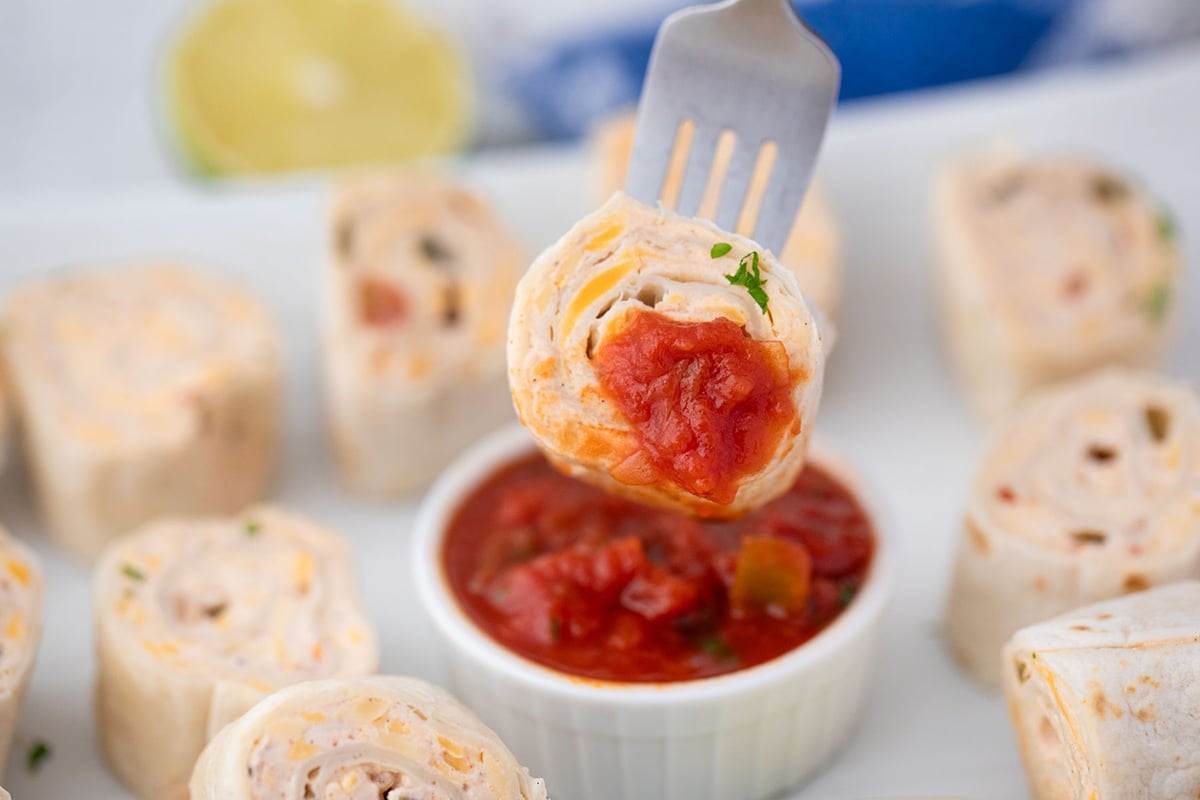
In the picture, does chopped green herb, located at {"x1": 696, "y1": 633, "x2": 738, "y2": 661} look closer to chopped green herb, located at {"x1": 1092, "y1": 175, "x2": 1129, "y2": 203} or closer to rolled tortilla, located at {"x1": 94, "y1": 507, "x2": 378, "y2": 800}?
rolled tortilla, located at {"x1": 94, "y1": 507, "x2": 378, "y2": 800}

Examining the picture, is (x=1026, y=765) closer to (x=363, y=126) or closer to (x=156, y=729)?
(x=156, y=729)

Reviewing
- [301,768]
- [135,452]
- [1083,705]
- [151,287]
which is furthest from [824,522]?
[151,287]

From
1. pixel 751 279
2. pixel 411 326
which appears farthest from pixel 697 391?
pixel 411 326

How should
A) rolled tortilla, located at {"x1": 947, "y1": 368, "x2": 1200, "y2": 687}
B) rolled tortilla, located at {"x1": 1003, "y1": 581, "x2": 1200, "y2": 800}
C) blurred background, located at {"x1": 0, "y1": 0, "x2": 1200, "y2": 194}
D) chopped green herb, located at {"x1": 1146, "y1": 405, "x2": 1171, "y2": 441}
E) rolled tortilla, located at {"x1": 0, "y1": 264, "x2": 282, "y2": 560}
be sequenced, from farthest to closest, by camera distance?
1. blurred background, located at {"x1": 0, "y1": 0, "x2": 1200, "y2": 194}
2. rolled tortilla, located at {"x1": 0, "y1": 264, "x2": 282, "y2": 560}
3. chopped green herb, located at {"x1": 1146, "y1": 405, "x2": 1171, "y2": 441}
4. rolled tortilla, located at {"x1": 947, "y1": 368, "x2": 1200, "y2": 687}
5. rolled tortilla, located at {"x1": 1003, "y1": 581, "x2": 1200, "y2": 800}

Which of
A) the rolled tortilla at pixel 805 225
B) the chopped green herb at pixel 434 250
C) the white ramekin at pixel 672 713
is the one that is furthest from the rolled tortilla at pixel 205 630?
the rolled tortilla at pixel 805 225

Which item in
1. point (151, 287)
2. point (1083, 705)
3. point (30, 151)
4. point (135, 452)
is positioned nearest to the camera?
point (1083, 705)

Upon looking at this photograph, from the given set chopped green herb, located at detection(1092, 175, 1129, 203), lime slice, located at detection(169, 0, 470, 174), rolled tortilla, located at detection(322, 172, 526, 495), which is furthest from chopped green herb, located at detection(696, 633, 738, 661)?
lime slice, located at detection(169, 0, 470, 174)

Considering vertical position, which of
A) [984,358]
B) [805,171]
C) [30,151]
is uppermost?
[805,171]

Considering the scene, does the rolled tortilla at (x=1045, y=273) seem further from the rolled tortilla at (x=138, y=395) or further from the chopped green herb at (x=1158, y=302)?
the rolled tortilla at (x=138, y=395)

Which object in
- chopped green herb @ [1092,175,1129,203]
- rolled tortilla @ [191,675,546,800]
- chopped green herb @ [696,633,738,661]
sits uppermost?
chopped green herb @ [1092,175,1129,203]
